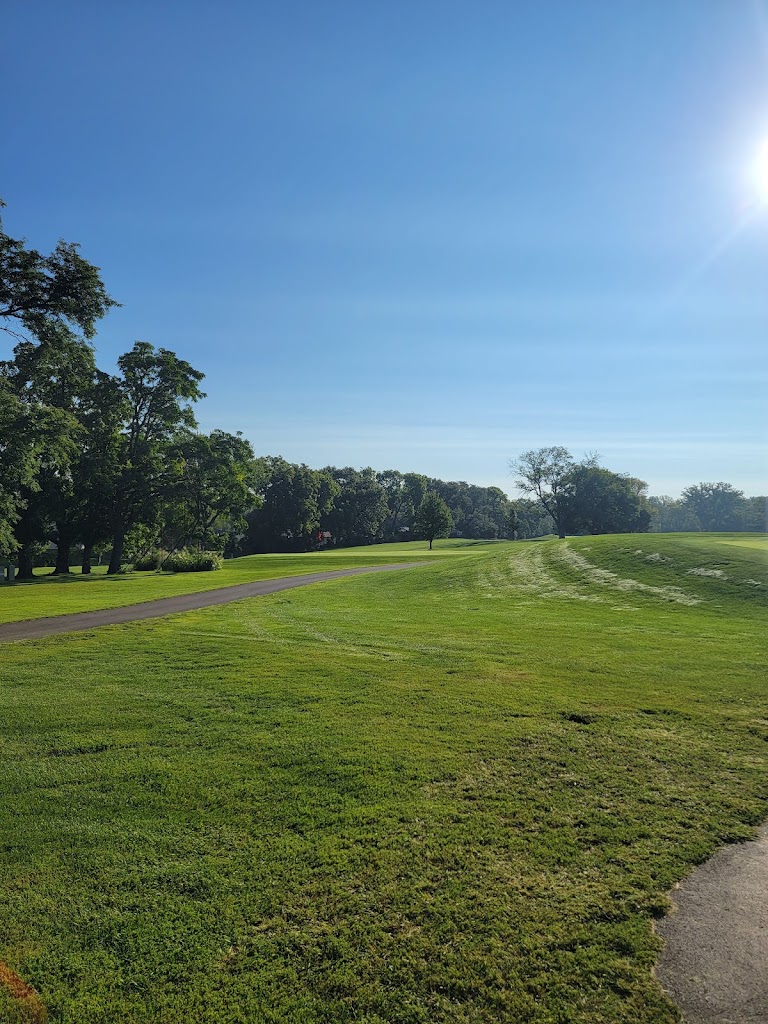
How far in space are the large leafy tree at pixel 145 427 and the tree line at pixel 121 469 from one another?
91 millimetres

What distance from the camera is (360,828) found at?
479 centimetres

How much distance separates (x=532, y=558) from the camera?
110 feet

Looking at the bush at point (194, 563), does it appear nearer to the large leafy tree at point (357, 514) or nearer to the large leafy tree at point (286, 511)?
the large leafy tree at point (286, 511)

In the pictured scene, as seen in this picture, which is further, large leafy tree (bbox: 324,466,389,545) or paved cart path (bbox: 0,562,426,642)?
large leafy tree (bbox: 324,466,389,545)

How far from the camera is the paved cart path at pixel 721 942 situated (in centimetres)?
307

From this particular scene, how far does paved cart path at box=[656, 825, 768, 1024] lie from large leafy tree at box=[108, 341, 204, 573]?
47.9 meters

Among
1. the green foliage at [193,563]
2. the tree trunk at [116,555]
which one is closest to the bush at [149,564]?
the tree trunk at [116,555]

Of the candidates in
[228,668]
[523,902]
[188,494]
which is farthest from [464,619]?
[188,494]

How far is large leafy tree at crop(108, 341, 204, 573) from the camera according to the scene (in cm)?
4650

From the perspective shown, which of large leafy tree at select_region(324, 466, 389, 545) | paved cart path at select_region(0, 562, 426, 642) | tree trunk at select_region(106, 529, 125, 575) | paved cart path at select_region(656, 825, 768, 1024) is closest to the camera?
paved cart path at select_region(656, 825, 768, 1024)

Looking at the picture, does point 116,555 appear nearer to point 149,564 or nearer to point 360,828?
point 149,564

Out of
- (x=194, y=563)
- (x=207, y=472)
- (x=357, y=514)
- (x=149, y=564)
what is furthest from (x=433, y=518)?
(x=149, y=564)

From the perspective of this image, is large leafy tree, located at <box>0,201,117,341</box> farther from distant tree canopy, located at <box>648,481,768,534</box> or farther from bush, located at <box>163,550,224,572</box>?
distant tree canopy, located at <box>648,481,768,534</box>

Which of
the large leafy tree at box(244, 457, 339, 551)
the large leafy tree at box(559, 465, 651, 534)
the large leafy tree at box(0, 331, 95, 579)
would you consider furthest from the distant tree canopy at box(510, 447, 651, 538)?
the large leafy tree at box(0, 331, 95, 579)
